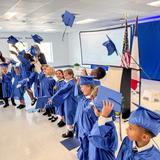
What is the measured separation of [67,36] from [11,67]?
30.0 feet

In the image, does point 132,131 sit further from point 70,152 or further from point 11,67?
point 11,67

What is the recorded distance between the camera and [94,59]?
984 cm

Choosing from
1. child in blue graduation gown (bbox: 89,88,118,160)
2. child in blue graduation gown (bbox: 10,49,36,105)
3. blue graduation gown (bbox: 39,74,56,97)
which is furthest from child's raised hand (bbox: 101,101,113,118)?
child in blue graduation gown (bbox: 10,49,36,105)

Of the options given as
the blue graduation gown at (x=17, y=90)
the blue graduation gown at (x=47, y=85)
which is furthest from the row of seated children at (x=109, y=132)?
the blue graduation gown at (x=17, y=90)

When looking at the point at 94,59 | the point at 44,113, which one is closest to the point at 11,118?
the point at 44,113

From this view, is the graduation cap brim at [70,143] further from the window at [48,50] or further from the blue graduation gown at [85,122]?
the window at [48,50]

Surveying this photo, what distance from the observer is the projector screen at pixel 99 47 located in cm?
848

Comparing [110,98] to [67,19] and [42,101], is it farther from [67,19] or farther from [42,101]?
[42,101]

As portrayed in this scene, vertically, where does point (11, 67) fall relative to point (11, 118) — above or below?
above

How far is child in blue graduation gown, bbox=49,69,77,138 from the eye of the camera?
11.6ft

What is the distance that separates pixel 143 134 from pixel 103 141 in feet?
1.48

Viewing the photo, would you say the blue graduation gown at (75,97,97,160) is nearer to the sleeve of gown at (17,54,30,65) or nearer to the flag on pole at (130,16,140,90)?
the flag on pole at (130,16,140,90)

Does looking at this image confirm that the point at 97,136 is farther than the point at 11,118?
No

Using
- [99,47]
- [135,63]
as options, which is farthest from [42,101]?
[99,47]
